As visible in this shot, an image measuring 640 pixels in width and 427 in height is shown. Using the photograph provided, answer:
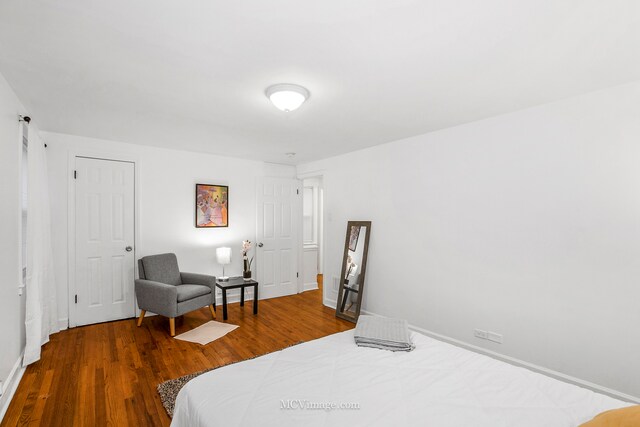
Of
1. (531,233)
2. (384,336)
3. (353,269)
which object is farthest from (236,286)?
(531,233)

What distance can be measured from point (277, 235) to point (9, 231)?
352 cm

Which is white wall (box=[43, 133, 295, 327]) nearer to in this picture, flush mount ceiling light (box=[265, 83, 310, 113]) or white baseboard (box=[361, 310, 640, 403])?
flush mount ceiling light (box=[265, 83, 310, 113])

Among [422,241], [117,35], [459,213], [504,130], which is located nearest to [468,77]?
[504,130]

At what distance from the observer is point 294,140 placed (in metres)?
3.88

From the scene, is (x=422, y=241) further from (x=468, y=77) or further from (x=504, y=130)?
(x=468, y=77)

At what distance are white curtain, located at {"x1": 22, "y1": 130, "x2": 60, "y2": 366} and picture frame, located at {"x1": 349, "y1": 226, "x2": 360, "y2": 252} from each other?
3.48m

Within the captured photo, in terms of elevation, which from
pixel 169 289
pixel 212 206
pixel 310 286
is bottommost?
pixel 310 286

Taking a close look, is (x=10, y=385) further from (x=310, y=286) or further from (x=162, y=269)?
(x=310, y=286)

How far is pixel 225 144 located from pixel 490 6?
11.1 feet

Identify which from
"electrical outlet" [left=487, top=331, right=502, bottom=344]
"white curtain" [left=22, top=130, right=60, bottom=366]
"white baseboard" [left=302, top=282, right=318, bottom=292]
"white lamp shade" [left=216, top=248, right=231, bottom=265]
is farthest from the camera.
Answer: "white baseboard" [left=302, top=282, right=318, bottom=292]

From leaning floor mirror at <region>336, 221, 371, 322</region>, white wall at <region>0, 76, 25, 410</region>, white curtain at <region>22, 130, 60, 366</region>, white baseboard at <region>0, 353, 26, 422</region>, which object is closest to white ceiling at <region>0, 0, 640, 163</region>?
white wall at <region>0, 76, 25, 410</region>

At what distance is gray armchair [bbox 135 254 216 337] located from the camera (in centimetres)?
359

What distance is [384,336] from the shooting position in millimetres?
1993

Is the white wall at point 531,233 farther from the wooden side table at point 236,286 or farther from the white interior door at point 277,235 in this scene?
the white interior door at point 277,235
